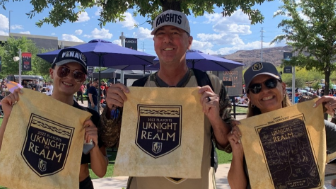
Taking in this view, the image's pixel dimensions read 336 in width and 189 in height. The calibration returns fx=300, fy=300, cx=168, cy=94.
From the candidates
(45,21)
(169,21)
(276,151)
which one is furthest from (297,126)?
(45,21)

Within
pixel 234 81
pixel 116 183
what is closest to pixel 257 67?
pixel 116 183

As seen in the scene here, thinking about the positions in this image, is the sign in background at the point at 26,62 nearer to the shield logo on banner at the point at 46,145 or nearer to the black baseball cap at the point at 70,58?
the black baseball cap at the point at 70,58

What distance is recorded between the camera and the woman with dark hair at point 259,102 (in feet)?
6.76

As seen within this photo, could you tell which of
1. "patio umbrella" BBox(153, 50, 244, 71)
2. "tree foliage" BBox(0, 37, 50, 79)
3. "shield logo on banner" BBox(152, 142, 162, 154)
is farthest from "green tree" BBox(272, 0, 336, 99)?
"tree foliage" BBox(0, 37, 50, 79)

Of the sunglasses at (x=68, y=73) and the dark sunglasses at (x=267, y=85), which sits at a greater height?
the sunglasses at (x=68, y=73)

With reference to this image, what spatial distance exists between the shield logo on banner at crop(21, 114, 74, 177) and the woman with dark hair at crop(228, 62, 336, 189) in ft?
3.85

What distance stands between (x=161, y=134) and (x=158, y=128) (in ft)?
0.16

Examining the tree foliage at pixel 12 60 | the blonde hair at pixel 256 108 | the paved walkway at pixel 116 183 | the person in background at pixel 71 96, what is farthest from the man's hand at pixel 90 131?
the tree foliage at pixel 12 60

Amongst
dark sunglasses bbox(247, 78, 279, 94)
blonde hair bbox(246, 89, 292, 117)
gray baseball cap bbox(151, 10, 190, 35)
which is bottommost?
blonde hair bbox(246, 89, 292, 117)

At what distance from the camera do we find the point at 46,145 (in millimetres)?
2123

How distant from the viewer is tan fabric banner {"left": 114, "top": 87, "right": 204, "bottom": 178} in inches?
78.0

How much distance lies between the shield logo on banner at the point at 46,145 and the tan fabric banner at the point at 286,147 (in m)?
1.26

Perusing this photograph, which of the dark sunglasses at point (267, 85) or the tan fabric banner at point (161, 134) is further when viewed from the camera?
the dark sunglasses at point (267, 85)

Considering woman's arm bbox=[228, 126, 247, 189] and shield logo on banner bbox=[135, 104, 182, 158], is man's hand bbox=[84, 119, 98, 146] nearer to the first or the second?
shield logo on banner bbox=[135, 104, 182, 158]
